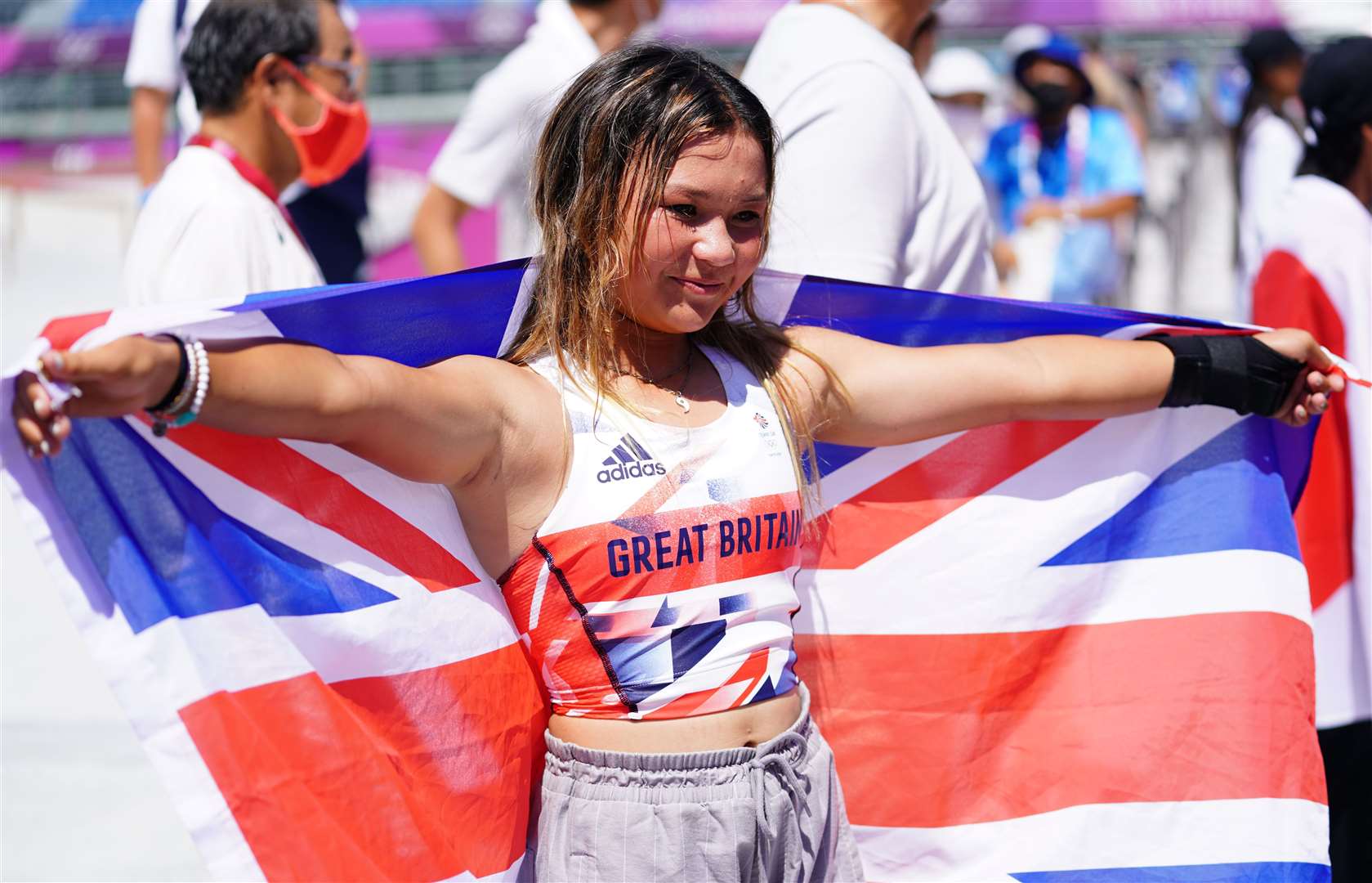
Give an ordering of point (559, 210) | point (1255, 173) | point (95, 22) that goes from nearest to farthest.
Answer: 1. point (559, 210)
2. point (1255, 173)
3. point (95, 22)

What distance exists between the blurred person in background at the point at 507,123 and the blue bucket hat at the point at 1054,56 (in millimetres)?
3523

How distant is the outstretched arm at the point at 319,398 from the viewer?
172cm

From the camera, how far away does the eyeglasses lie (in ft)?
11.4

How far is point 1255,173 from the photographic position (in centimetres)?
600

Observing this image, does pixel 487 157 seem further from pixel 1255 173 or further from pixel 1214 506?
pixel 1255 173

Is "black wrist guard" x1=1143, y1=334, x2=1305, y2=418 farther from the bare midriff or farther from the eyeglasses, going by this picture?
the eyeglasses

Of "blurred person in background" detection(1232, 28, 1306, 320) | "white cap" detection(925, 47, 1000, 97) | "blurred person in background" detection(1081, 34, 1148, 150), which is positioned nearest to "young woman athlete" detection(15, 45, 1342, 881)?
"blurred person in background" detection(1232, 28, 1306, 320)

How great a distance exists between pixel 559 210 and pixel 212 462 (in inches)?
25.5

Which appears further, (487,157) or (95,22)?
(95,22)

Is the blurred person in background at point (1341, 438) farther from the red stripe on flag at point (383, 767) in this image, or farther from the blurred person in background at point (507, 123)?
the blurred person in background at point (507, 123)

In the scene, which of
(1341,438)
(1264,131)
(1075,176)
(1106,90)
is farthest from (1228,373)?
(1106,90)

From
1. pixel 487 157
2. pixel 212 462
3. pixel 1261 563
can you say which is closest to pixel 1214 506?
pixel 1261 563

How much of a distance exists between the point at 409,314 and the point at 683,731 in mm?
778

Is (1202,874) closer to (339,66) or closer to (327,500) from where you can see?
(327,500)
